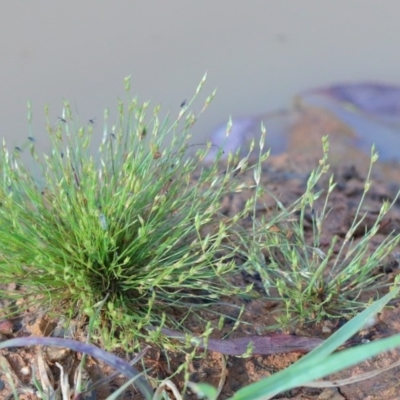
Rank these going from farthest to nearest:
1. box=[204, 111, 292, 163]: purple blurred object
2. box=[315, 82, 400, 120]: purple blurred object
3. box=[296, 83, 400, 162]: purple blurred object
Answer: box=[315, 82, 400, 120]: purple blurred object
box=[296, 83, 400, 162]: purple blurred object
box=[204, 111, 292, 163]: purple blurred object

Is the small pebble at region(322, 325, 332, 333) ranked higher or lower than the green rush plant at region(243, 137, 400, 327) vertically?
lower

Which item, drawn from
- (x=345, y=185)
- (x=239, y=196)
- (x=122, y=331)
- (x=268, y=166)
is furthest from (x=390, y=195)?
(x=122, y=331)

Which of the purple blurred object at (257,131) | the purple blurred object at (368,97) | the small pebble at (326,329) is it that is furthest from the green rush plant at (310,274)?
the purple blurred object at (368,97)

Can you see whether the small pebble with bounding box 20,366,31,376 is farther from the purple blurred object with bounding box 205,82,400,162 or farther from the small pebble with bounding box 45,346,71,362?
the purple blurred object with bounding box 205,82,400,162

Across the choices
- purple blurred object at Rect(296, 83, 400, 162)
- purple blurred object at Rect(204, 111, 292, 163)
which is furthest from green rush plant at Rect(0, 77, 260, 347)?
purple blurred object at Rect(296, 83, 400, 162)

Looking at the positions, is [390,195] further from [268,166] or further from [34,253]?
[34,253]

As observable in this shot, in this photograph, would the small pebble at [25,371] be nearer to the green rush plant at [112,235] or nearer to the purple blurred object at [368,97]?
the green rush plant at [112,235]

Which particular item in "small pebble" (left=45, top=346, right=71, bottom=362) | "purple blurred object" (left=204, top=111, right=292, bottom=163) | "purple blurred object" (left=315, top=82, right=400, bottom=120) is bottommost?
"purple blurred object" (left=204, top=111, right=292, bottom=163)

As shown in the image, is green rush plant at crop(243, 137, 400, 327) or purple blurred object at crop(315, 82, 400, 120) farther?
purple blurred object at crop(315, 82, 400, 120)
